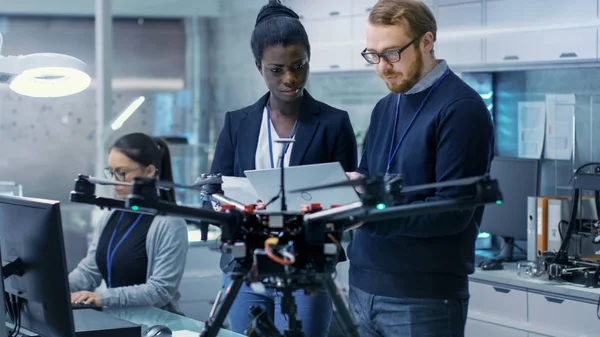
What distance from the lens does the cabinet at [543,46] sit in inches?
153

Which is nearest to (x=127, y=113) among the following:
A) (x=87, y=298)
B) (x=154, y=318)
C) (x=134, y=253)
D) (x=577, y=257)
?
(x=134, y=253)

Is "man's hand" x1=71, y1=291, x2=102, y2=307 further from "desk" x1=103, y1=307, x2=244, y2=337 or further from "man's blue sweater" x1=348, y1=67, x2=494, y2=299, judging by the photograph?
"man's blue sweater" x1=348, y1=67, x2=494, y2=299

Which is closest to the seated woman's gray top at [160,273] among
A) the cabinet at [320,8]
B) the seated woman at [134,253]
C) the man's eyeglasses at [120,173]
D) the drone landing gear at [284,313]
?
the seated woman at [134,253]

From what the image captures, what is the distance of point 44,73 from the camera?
2.52 metres

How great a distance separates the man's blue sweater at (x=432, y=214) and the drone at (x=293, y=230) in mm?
474

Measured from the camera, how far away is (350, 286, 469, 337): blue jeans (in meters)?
2.09

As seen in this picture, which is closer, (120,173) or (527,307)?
(120,173)

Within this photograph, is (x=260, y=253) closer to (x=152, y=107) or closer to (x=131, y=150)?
(x=131, y=150)

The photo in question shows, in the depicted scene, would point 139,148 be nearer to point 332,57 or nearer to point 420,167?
point 420,167

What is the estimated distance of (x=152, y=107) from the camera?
6.54 metres

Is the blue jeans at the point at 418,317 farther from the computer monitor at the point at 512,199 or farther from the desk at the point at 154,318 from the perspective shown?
the computer monitor at the point at 512,199

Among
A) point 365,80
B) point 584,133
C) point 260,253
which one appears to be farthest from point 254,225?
point 365,80

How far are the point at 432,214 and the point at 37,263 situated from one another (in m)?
0.93

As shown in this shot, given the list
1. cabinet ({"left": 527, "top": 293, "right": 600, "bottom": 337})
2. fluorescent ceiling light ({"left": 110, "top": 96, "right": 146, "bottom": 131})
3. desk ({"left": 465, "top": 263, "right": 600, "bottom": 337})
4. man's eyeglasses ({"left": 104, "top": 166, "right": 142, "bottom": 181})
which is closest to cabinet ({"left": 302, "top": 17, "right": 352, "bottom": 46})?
fluorescent ceiling light ({"left": 110, "top": 96, "right": 146, "bottom": 131})
